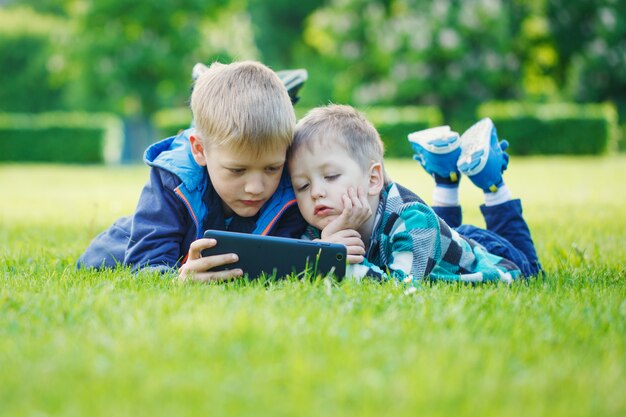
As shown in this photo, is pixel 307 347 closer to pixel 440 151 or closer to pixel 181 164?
pixel 181 164

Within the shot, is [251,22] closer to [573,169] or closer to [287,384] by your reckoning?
[573,169]

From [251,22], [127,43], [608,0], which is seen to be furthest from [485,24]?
[251,22]

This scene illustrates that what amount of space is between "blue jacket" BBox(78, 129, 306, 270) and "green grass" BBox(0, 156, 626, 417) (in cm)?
23

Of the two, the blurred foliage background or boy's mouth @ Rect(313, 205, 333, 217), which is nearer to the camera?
boy's mouth @ Rect(313, 205, 333, 217)

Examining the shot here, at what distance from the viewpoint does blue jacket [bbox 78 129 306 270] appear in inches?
145

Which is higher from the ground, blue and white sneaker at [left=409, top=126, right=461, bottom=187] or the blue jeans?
blue and white sneaker at [left=409, top=126, right=461, bottom=187]

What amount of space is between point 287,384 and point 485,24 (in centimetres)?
2789

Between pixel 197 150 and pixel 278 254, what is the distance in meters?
0.81

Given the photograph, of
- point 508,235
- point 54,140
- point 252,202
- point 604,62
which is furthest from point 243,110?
point 604,62

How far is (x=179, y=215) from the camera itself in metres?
3.76

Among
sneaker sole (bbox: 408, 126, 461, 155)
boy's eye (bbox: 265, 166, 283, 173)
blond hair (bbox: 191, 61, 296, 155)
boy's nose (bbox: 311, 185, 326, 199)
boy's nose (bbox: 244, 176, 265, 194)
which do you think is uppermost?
blond hair (bbox: 191, 61, 296, 155)

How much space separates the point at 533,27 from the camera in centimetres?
3147

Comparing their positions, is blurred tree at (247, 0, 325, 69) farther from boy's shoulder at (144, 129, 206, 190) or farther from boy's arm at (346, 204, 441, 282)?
boy's arm at (346, 204, 441, 282)

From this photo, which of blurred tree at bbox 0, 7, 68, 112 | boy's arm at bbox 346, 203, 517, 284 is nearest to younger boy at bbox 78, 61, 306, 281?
boy's arm at bbox 346, 203, 517, 284
